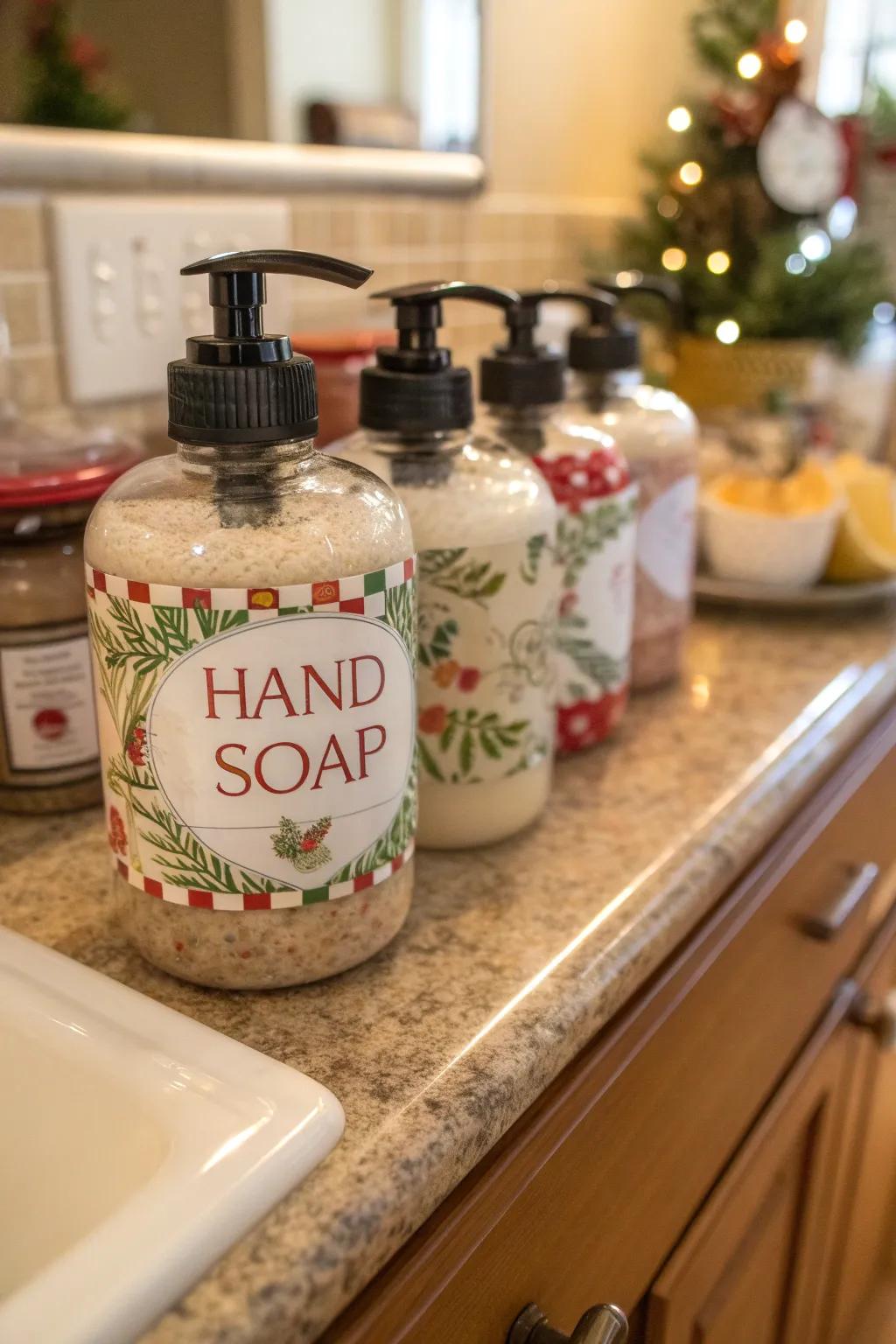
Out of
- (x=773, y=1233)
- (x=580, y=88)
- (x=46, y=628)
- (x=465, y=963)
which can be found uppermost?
(x=580, y=88)

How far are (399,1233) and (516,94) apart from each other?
114cm

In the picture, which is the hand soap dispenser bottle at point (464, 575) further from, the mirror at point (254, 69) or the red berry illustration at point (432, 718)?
the mirror at point (254, 69)

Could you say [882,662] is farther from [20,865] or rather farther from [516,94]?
[516,94]

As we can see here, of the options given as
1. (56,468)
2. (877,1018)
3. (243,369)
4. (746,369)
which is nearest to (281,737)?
(243,369)

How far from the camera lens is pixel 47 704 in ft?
1.93

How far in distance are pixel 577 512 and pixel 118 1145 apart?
391 millimetres

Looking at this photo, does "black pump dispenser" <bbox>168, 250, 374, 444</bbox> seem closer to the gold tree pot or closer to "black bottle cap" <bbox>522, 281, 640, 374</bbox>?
"black bottle cap" <bbox>522, 281, 640, 374</bbox>

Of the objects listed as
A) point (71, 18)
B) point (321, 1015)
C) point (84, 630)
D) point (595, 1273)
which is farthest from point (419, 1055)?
point (71, 18)

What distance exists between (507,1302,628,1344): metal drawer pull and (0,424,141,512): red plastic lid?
41 centimetres

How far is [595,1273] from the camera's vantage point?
515 millimetres

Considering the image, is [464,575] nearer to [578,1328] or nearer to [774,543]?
[578,1328]

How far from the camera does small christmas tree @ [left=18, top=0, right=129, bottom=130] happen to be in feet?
2.38

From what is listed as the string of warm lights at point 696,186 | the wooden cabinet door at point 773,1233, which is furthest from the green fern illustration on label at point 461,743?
the string of warm lights at point 696,186

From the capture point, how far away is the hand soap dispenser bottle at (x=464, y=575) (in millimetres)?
510
